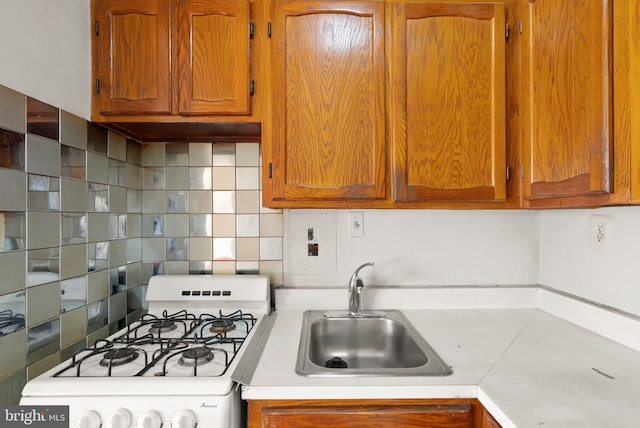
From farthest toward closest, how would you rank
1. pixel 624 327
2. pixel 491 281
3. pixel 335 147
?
Answer: 1. pixel 491 281
2. pixel 335 147
3. pixel 624 327

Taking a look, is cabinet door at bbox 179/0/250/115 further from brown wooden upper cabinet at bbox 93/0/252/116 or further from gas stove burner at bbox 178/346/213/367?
gas stove burner at bbox 178/346/213/367

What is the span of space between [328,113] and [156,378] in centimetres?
98

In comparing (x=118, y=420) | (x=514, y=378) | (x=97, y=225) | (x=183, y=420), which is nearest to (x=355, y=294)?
(x=514, y=378)

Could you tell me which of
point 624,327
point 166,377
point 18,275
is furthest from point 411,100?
point 18,275

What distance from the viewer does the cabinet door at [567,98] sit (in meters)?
0.86

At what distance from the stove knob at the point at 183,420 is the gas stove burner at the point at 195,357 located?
13 cm

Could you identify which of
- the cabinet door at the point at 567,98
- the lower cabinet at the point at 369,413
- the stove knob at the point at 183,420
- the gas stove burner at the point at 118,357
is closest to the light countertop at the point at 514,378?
the lower cabinet at the point at 369,413

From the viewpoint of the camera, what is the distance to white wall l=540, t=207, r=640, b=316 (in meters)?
1.12

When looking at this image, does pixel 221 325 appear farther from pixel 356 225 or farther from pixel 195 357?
pixel 356 225

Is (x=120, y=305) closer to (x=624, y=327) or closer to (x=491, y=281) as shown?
(x=491, y=281)

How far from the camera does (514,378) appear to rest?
90 centimetres

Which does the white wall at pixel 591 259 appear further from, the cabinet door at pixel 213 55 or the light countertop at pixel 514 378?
the cabinet door at pixel 213 55

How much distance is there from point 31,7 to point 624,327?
2.12m

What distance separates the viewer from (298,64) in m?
1.25
